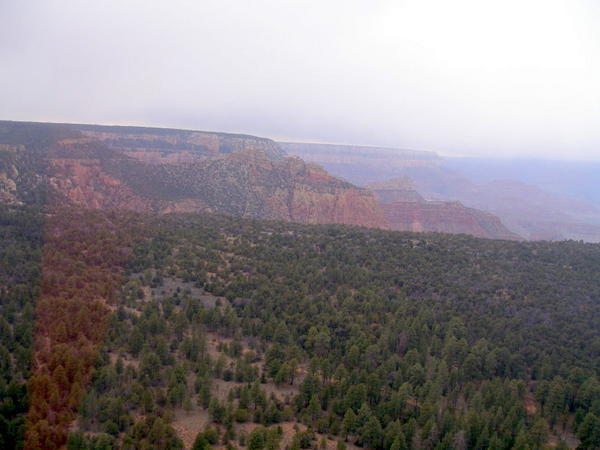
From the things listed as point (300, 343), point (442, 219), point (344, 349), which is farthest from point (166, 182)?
point (442, 219)

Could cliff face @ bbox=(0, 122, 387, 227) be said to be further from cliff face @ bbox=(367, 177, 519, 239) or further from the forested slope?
the forested slope

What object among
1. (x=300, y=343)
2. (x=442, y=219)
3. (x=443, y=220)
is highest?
(x=442, y=219)

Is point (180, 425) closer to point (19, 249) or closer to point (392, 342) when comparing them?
point (392, 342)

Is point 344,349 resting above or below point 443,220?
below

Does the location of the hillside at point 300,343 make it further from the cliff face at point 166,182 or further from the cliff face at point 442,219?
the cliff face at point 442,219

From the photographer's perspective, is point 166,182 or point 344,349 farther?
point 166,182

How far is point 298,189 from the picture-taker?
363ft

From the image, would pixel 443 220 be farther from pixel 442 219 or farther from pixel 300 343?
pixel 300 343

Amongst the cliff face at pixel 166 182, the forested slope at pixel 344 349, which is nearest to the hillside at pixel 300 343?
the forested slope at pixel 344 349

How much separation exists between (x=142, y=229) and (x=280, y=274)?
14933 mm

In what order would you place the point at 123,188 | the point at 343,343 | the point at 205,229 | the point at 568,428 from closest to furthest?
1. the point at 568,428
2. the point at 343,343
3. the point at 205,229
4. the point at 123,188

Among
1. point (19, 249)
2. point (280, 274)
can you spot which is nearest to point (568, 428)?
point (280, 274)

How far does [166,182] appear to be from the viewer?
9119cm

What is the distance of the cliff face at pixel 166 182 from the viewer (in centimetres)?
7369
